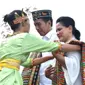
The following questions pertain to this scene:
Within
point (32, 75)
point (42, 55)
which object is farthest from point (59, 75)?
point (32, 75)

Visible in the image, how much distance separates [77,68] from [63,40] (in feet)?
1.20

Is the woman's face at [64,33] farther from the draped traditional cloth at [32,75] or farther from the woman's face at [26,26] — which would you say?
the draped traditional cloth at [32,75]

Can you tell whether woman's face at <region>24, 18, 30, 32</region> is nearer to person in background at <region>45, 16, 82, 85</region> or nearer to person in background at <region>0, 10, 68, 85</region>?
person in background at <region>0, 10, 68, 85</region>

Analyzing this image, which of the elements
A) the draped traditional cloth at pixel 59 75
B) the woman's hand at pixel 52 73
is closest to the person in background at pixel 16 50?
the draped traditional cloth at pixel 59 75

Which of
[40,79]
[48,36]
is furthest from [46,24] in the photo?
[40,79]

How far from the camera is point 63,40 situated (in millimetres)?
4129

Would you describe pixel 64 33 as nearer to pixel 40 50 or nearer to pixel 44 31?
pixel 40 50

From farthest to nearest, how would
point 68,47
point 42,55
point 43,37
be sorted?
point 43,37, point 42,55, point 68,47

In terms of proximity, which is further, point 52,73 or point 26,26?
point 52,73

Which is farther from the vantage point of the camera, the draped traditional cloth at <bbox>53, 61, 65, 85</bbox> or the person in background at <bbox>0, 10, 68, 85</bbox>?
the draped traditional cloth at <bbox>53, 61, 65, 85</bbox>

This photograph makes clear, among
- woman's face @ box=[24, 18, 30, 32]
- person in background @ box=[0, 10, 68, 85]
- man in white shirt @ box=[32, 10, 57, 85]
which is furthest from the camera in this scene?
man in white shirt @ box=[32, 10, 57, 85]

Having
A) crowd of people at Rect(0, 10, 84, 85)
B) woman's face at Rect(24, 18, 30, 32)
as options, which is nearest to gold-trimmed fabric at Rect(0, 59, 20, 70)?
crowd of people at Rect(0, 10, 84, 85)

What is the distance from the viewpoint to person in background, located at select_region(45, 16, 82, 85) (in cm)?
395

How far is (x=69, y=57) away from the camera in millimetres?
3988
